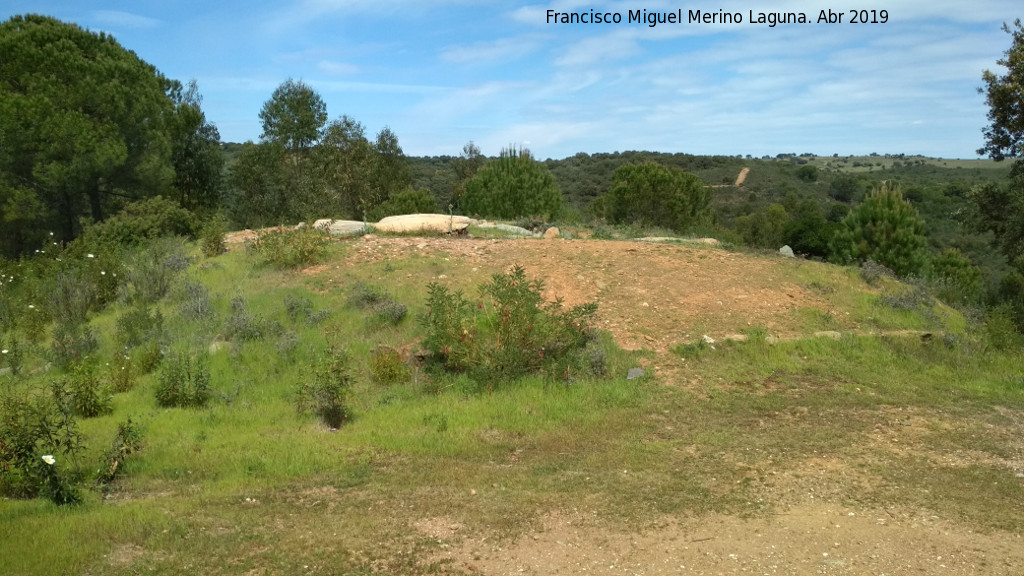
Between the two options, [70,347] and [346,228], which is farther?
[346,228]

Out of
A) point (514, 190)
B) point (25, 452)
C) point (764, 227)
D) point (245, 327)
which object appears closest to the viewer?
point (25, 452)

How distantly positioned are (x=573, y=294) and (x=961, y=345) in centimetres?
495

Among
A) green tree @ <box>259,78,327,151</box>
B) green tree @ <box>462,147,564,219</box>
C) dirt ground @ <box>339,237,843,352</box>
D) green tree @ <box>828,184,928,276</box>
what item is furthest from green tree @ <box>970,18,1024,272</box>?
green tree @ <box>259,78,327,151</box>

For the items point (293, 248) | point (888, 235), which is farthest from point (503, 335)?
point (888, 235)

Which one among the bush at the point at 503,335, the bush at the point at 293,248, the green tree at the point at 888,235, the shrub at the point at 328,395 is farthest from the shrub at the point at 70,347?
the green tree at the point at 888,235

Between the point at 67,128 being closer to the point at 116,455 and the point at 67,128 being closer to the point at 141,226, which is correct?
the point at 141,226

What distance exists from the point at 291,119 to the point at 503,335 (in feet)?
58.1

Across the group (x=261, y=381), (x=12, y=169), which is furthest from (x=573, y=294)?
(x=12, y=169)

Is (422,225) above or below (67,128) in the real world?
below

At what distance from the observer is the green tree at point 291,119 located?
74.7 ft

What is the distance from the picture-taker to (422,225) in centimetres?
1266

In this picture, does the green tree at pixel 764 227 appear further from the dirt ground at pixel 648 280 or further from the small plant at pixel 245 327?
the small plant at pixel 245 327

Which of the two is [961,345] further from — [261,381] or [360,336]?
[261,381]

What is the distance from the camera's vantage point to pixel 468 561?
3.99m
